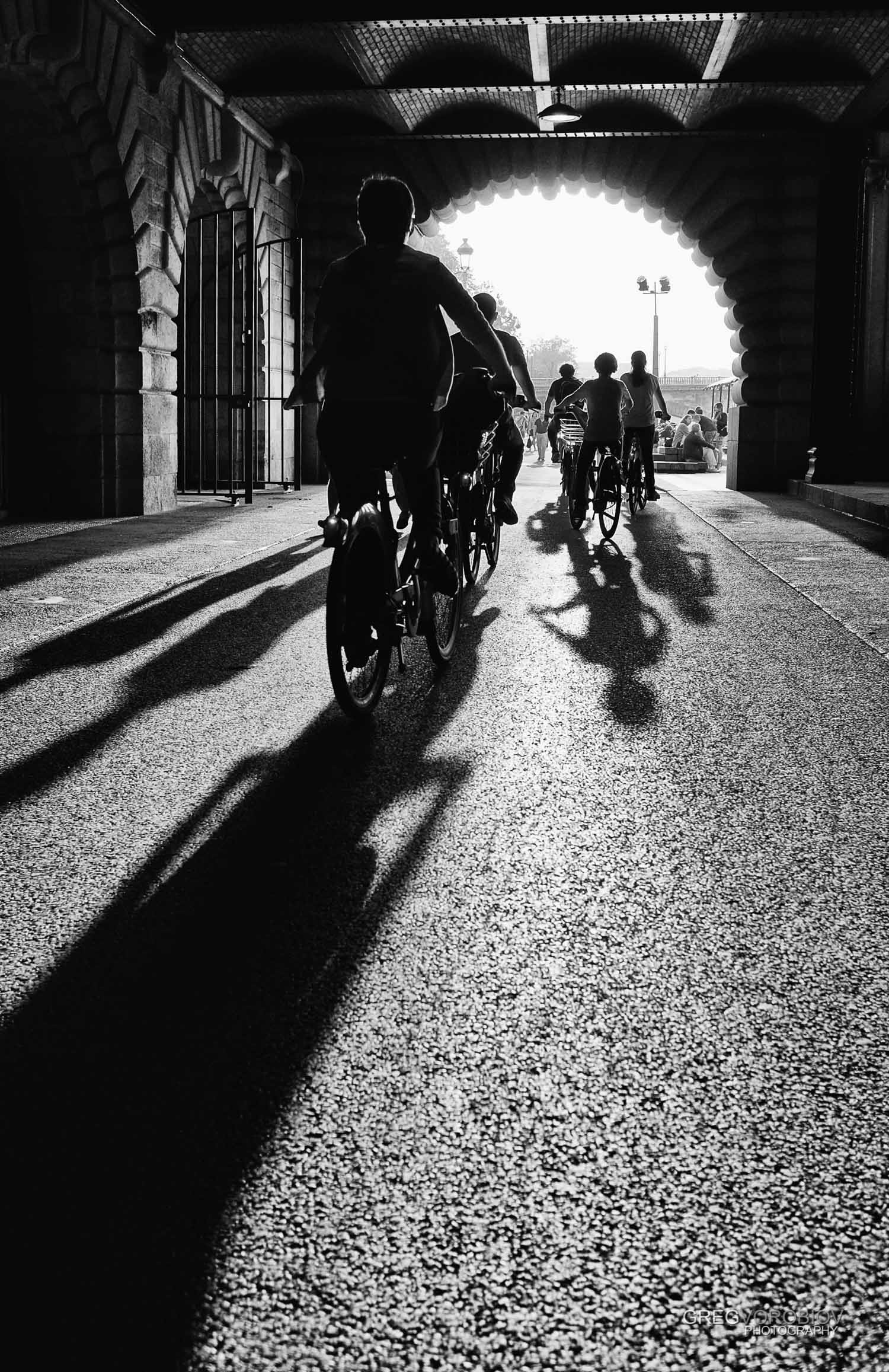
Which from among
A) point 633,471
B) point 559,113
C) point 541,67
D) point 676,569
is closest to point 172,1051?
point 676,569

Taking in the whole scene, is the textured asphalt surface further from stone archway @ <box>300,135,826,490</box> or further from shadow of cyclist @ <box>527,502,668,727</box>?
stone archway @ <box>300,135,826,490</box>

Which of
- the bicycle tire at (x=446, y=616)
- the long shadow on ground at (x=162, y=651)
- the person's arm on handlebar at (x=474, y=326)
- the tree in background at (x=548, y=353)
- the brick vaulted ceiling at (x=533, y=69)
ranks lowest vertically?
the long shadow on ground at (x=162, y=651)

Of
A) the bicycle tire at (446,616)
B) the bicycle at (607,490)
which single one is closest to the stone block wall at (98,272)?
the bicycle at (607,490)

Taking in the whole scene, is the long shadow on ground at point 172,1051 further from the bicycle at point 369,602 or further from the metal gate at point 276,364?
the metal gate at point 276,364

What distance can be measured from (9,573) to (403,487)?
439 centimetres

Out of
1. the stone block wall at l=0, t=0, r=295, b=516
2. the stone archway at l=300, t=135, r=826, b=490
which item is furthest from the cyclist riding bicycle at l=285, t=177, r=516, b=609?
the stone archway at l=300, t=135, r=826, b=490

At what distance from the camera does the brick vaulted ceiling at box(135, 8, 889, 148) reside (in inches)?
560

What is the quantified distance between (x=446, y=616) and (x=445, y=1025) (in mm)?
3798

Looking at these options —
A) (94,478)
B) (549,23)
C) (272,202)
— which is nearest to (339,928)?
(94,478)

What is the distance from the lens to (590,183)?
21219 mm

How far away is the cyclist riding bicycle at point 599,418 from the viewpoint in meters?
12.2

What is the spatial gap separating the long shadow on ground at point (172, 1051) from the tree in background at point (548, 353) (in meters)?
143

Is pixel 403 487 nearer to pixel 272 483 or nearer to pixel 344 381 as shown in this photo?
pixel 344 381

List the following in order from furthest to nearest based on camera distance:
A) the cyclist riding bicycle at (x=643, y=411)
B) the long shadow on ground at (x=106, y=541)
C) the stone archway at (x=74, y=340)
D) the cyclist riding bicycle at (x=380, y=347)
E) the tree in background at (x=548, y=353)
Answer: the tree in background at (x=548, y=353)
the cyclist riding bicycle at (x=643, y=411)
the stone archway at (x=74, y=340)
the long shadow on ground at (x=106, y=541)
the cyclist riding bicycle at (x=380, y=347)
